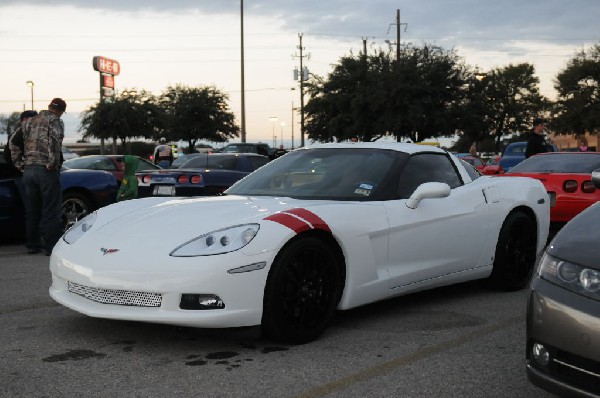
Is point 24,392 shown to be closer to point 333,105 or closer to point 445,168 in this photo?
point 445,168

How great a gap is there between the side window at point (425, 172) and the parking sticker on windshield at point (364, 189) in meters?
0.24

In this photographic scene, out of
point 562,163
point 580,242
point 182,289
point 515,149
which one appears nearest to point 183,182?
point 562,163

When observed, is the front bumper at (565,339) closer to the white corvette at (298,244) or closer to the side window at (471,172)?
the white corvette at (298,244)

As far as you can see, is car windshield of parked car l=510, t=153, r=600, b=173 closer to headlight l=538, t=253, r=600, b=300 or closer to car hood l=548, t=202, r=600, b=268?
car hood l=548, t=202, r=600, b=268

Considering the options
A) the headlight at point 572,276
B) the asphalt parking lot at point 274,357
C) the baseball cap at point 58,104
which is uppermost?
the baseball cap at point 58,104

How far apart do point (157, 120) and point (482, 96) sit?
20.2 m

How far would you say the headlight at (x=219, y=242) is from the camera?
4.39 m

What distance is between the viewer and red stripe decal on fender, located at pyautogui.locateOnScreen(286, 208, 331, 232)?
4.73 meters

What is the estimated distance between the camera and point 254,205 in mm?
5008

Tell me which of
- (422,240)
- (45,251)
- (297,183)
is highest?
(297,183)

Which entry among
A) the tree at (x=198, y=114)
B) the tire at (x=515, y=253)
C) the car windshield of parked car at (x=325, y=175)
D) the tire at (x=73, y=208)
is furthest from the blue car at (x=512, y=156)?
the tree at (x=198, y=114)

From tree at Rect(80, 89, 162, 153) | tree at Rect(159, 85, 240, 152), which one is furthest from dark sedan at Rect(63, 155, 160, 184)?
tree at Rect(159, 85, 240, 152)

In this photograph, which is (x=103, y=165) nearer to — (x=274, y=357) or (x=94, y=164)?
(x=94, y=164)

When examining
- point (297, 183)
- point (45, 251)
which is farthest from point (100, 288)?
point (45, 251)
